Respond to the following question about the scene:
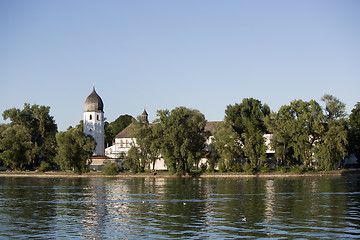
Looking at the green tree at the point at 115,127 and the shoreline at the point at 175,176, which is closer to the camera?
the shoreline at the point at 175,176

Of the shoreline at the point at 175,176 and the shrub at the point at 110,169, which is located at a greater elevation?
the shrub at the point at 110,169

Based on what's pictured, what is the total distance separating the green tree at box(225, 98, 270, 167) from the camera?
8925 centimetres

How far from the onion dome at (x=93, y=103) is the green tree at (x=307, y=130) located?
6016 cm

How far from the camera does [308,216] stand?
3475 cm

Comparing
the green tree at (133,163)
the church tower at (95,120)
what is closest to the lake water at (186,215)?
the green tree at (133,163)

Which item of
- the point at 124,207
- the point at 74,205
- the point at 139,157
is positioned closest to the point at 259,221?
the point at 124,207

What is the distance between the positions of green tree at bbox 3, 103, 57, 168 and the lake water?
60743mm

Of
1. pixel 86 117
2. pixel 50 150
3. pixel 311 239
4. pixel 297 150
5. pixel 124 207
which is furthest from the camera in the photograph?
pixel 86 117

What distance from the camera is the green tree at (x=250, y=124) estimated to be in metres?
89.2

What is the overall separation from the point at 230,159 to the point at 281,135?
10.8m

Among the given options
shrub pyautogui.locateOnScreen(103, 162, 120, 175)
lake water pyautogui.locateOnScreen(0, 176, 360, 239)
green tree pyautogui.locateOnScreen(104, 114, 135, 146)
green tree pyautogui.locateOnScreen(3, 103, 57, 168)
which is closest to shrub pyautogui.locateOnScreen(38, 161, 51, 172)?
green tree pyautogui.locateOnScreen(3, 103, 57, 168)

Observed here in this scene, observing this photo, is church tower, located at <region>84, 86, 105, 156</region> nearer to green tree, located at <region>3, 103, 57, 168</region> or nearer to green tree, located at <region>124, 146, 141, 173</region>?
green tree, located at <region>3, 103, 57, 168</region>

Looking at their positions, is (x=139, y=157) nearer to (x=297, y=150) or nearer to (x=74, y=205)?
(x=297, y=150)

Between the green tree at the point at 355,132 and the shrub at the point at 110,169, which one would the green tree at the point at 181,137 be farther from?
the green tree at the point at 355,132
